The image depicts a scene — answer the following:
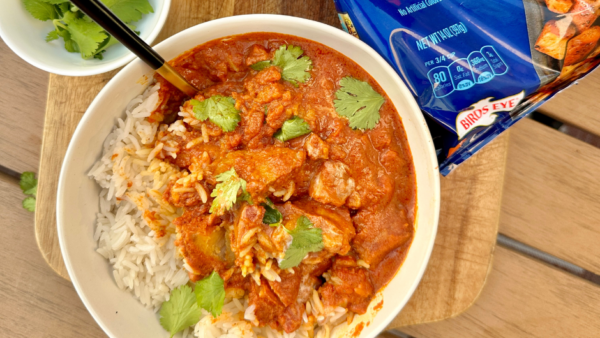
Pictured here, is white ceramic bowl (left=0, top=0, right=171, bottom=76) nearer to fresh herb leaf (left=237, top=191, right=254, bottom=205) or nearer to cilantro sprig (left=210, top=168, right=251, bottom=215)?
cilantro sprig (left=210, top=168, right=251, bottom=215)

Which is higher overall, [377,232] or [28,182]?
[377,232]

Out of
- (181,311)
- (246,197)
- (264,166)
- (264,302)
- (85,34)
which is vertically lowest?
(181,311)

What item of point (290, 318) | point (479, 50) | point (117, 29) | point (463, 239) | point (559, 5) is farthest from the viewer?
point (463, 239)

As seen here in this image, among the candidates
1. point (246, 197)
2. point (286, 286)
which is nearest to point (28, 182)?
point (246, 197)

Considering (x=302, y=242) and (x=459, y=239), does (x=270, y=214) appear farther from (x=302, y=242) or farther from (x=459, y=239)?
(x=459, y=239)

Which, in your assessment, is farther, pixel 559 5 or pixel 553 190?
pixel 553 190

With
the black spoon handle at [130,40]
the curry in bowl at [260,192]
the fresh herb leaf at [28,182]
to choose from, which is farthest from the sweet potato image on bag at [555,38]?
the fresh herb leaf at [28,182]

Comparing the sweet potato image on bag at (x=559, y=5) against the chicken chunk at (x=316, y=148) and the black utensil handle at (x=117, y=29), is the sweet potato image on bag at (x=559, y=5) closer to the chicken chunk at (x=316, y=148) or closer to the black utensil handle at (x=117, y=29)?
the chicken chunk at (x=316, y=148)

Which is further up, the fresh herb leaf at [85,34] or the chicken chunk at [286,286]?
the fresh herb leaf at [85,34]
